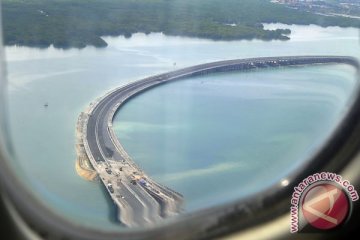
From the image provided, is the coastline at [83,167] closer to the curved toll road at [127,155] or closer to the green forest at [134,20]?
the curved toll road at [127,155]

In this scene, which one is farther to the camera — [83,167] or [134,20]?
[134,20]

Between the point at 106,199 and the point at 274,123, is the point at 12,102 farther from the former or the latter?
the point at 274,123

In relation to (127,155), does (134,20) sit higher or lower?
higher

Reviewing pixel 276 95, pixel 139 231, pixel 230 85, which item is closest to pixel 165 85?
pixel 230 85

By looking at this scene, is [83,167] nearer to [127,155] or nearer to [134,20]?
[127,155]

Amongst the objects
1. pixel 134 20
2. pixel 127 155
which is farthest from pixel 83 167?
pixel 134 20

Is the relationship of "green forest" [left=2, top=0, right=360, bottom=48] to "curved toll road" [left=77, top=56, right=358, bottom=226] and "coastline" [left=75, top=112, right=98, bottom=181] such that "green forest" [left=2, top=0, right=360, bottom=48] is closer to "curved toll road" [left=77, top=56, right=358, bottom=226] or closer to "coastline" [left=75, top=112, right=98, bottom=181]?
"curved toll road" [left=77, top=56, right=358, bottom=226]
